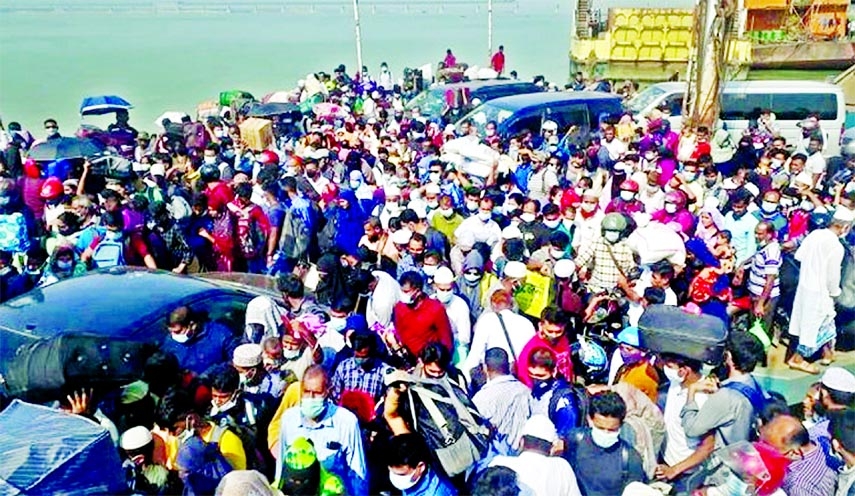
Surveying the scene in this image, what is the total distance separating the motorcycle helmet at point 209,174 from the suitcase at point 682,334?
5005mm

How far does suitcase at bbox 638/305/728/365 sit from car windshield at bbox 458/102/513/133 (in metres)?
8.40

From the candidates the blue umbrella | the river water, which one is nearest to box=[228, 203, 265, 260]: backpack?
the blue umbrella

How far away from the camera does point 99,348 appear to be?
4.32 meters

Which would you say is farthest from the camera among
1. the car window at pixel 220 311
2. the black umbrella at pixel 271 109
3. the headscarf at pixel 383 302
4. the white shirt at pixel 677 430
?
the black umbrella at pixel 271 109

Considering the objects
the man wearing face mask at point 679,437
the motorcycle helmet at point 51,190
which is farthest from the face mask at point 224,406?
the motorcycle helmet at point 51,190

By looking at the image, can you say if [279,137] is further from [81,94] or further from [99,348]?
[81,94]

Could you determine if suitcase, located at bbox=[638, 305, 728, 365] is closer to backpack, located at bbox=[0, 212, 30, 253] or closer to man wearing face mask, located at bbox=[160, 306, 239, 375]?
man wearing face mask, located at bbox=[160, 306, 239, 375]

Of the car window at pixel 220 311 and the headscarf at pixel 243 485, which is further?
the car window at pixel 220 311

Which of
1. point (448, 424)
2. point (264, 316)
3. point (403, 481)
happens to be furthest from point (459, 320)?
point (403, 481)

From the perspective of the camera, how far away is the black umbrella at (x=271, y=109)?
604 inches

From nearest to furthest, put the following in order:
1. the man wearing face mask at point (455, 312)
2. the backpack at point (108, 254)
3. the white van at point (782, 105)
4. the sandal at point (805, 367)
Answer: the man wearing face mask at point (455, 312), the backpack at point (108, 254), the sandal at point (805, 367), the white van at point (782, 105)

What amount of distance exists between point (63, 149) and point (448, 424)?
7942mm

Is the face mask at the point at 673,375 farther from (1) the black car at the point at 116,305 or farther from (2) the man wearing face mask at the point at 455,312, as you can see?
(1) the black car at the point at 116,305

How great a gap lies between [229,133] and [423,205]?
6062 mm
